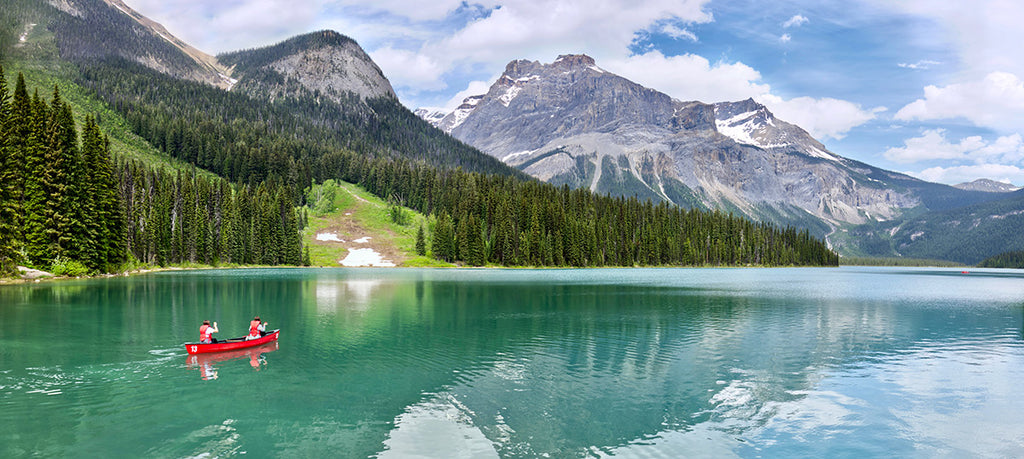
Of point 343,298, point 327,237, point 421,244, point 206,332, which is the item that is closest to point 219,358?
point 206,332

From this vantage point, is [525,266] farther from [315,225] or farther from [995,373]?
[995,373]

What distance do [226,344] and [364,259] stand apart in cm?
14627

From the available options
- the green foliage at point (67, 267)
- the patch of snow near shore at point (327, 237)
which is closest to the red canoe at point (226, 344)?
the green foliage at point (67, 267)

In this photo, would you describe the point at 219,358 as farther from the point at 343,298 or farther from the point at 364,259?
the point at 364,259

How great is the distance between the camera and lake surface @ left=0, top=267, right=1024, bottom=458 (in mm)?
19031

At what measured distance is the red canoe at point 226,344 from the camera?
3155 cm

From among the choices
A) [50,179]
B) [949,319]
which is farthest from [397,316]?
[50,179]

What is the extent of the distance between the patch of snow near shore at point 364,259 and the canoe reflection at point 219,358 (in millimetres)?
139349

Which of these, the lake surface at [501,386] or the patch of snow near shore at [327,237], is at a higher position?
Answer: the patch of snow near shore at [327,237]

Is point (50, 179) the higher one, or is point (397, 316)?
point (50, 179)

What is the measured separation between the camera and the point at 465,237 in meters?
174

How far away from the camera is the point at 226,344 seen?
32938 millimetres

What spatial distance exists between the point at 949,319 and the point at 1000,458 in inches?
1873

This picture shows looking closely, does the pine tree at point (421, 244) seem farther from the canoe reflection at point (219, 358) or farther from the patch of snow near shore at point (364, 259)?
the canoe reflection at point (219, 358)
